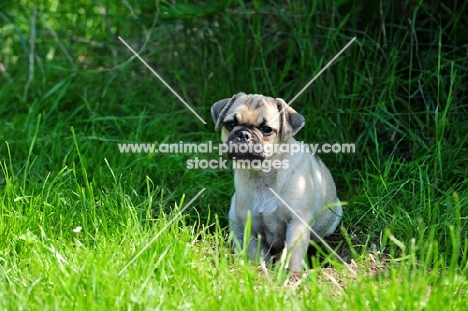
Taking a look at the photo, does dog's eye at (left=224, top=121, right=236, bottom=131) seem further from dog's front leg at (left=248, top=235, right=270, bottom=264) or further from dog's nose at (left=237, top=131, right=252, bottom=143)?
dog's front leg at (left=248, top=235, right=270, bottom=264)

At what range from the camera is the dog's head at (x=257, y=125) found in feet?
14.9

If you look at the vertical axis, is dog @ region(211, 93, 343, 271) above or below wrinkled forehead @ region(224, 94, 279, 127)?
below

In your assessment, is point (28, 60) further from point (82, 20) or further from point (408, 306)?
point (408, 306)

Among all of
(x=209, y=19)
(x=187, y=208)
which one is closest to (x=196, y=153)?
(x=187, y=208)

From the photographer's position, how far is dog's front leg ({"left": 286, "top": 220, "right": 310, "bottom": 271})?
4551mm

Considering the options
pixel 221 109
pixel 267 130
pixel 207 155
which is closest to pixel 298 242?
pixel 267 130

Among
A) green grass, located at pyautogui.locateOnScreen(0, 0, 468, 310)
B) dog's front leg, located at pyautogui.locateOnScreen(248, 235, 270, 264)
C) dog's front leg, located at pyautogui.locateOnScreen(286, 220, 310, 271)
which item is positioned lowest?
dog's front leg, located at pyautogui.locateOnScreen(248, 235, 270, 264)

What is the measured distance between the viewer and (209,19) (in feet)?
21.5

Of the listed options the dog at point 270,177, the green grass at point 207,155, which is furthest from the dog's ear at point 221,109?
the green grass at point 207,155

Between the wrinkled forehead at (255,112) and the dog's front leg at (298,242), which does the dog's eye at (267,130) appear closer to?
the wrinkled forehead at (255,112)

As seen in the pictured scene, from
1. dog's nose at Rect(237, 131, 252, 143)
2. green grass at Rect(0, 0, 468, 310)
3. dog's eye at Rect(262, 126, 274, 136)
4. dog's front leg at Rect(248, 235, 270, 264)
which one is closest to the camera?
green grass at Rect(0, 0, 468, 310)

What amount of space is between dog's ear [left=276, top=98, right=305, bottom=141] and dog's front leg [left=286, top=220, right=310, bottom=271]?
22.0 inches

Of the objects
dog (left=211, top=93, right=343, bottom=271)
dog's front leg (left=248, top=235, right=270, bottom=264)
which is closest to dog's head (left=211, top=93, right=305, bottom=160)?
dog (left=211, top=93, right=343, bottom=271)

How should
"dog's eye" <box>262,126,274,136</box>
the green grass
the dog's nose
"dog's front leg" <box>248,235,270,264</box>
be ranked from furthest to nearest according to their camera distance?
"dog's front leg" <box>248,235,270,264</box>
"dog's eye" <box>262,126,274,136</box>
the dog's nose
the green grass
